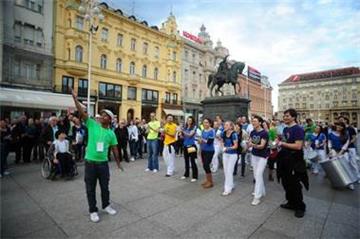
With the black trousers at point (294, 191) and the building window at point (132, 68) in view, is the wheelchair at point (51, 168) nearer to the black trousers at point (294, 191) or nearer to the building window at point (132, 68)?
the black trousers at point (294, 191)

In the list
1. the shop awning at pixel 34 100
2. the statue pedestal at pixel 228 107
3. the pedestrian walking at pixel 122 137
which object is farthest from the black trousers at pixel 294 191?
the shop awning at pixel 34 100

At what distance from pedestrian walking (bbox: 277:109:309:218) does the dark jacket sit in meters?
6.72

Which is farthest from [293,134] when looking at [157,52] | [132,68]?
[157,52]

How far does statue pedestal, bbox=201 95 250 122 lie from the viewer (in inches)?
537

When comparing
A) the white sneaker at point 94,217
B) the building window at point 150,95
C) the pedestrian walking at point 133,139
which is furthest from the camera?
the building window at point 150,95

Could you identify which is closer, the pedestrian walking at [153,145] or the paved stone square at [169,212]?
the paved stone square at [169,212]

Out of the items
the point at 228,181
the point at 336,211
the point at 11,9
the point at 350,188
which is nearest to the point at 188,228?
the point at 228,181

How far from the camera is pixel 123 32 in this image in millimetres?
32156

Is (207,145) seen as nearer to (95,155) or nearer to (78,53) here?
(95,155)

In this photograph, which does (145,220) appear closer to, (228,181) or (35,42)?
(228,181)

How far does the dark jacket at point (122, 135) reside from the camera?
9477 millimetres

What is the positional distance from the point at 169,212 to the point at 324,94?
306 ft

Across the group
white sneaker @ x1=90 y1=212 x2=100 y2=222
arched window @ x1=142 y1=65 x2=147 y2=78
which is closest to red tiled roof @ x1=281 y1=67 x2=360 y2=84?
arched window @ x1=142 y1=65 x2=147 y2=78

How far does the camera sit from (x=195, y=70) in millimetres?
44469
